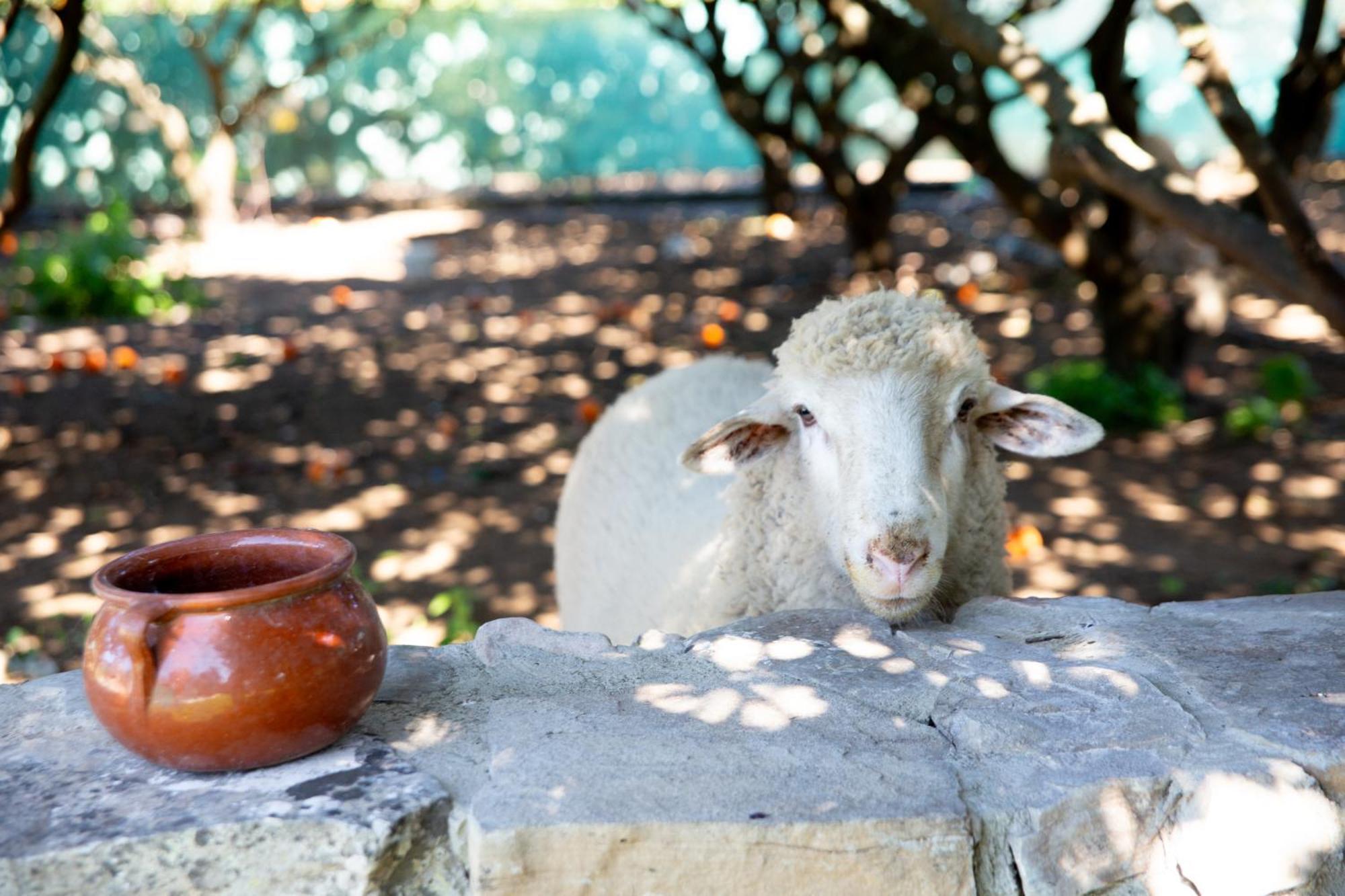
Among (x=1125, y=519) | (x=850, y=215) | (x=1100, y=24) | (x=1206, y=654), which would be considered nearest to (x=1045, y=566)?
(x=1125, y=519)

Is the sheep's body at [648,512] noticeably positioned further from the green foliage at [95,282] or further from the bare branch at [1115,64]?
the green foliage at [95,282]

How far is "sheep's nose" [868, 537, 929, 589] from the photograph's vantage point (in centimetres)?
238

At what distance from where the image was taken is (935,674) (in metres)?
2.24

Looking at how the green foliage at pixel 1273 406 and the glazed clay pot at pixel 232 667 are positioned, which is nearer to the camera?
the glazed clay pot at pixel 232 667

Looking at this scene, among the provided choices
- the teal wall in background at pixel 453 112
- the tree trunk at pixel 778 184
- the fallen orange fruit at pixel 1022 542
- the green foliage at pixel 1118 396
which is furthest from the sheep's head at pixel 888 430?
the teal wall in background at pixel 453 112

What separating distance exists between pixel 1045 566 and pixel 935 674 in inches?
129

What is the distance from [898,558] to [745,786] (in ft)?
2.37

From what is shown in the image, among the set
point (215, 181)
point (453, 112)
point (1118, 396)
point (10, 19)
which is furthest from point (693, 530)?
point (453, 112)

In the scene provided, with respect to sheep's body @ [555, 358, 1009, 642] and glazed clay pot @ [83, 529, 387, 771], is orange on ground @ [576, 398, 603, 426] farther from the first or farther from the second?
glazed clay pot @ [83, 529, 387, 771]

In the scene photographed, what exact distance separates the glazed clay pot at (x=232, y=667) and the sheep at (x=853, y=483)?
109cm

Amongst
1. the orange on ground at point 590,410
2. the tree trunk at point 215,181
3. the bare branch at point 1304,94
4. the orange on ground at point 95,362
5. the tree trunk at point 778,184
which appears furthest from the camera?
the tree trunk at point 778,184

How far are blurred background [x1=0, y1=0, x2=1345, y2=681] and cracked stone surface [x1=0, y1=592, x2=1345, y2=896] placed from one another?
2324 millimetres

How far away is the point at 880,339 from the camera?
106 inches

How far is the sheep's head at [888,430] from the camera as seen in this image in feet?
7.97
